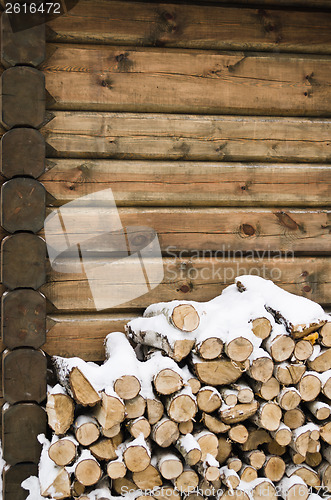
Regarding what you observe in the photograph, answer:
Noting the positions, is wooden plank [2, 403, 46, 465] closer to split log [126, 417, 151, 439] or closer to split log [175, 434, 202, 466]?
split log [126, 417, 151, 439]

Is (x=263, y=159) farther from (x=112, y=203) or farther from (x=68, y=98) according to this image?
(x=68, y=98)

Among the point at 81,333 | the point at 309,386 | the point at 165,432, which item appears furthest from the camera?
the point at 81,333

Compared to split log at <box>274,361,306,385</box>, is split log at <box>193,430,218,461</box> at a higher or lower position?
lower

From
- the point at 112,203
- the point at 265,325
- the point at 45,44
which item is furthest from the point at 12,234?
the point at 265,325

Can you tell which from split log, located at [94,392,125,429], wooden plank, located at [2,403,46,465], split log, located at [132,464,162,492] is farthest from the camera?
wooden plank, located at [2,403,46,465]

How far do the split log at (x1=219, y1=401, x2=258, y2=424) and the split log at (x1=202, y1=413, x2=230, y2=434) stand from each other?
0.11 ft

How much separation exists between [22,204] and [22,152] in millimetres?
373

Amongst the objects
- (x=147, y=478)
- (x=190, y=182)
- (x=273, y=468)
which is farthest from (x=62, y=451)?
(x=190, y=182)

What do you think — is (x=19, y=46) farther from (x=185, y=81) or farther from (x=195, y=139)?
(x=195, y=139)

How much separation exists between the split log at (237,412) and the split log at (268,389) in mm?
79

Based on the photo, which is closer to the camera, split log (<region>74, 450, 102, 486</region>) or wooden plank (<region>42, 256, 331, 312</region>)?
split log (<region>74, 450, 102, 486</region>)

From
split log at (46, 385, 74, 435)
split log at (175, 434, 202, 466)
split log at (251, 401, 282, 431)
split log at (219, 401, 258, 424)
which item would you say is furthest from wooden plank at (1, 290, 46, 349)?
split log at (251, 401, 282, 431)

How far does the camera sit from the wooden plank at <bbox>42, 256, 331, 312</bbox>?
140 inches

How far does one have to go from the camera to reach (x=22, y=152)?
333 cm
